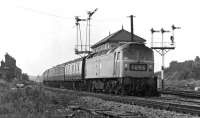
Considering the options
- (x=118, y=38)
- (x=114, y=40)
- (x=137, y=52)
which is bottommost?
(x=137, y=52)

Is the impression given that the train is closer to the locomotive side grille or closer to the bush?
the locomotive side grille

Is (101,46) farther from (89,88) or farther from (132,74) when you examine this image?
(132,74)

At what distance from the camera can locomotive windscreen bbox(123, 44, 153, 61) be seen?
23688 millimetres

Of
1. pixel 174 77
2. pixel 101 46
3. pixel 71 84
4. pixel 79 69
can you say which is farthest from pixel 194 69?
pixel 79 69

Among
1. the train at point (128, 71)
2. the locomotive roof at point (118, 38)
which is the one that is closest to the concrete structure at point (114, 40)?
the locomotive roof at point (118, 38)

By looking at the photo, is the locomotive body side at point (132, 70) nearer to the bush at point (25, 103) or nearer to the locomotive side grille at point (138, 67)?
the locomotive side grille at point (138, 67)

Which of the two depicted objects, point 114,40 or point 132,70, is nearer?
point 132,70

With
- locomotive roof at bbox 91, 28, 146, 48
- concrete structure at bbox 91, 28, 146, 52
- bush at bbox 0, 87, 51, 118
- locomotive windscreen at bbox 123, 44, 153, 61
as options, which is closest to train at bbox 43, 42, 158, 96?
locomotive windscreen at bbox 123, 44, 153, 61

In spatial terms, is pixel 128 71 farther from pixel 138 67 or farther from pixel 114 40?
pixel 114 40

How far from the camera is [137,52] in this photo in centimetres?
2398

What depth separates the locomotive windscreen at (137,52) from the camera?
23.7 metres

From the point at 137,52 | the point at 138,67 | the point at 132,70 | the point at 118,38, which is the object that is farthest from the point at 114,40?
the point at 132,70

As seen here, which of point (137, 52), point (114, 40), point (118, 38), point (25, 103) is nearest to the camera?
point (25, 103)

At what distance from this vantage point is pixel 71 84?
4197 centimetres
